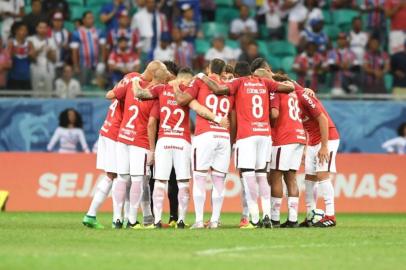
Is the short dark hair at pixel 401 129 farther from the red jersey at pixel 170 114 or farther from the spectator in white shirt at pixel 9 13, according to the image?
the red jersey at pixel 170 114

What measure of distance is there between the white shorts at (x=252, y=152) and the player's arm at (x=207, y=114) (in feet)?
1.51

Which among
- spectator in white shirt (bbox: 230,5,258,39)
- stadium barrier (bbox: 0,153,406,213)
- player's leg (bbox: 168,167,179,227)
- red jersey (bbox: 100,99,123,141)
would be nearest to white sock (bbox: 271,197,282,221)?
player's leg (bbox: 168,167,179,227)

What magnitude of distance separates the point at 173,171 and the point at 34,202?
6042 mm

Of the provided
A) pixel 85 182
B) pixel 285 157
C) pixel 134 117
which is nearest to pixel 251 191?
pixel 285 157

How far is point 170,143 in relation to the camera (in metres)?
17.7

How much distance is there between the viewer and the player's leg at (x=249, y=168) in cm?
1758

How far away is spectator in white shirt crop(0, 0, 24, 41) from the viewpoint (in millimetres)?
27609

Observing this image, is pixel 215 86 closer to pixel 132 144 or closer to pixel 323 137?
pixel 132 144

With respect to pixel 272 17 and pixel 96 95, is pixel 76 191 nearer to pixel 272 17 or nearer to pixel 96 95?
pixel 96 95

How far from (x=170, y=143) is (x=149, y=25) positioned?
10.9 meters

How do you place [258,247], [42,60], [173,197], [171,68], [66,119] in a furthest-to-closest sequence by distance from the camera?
[42,60] → [66,119] → [173,197] → [171,68] → [258,247]

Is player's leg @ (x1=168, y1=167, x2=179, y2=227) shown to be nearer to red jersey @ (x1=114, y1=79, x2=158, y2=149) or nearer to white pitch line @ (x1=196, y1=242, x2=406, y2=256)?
red jersey @ (x1=114, y1=79, x2=158, y2=149)

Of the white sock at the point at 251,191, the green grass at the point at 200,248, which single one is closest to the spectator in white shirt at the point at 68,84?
the green grass at the point at 200,248

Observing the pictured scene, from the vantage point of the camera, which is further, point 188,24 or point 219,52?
point 188,24
